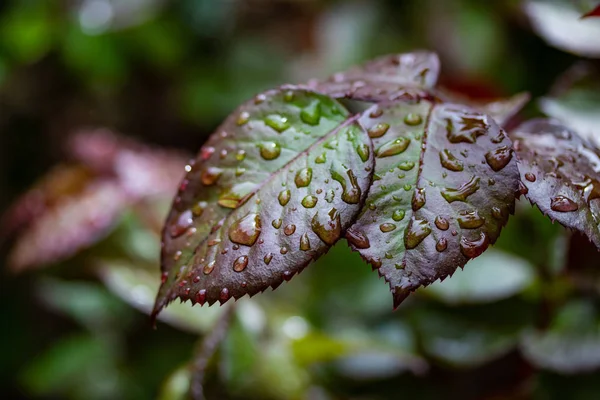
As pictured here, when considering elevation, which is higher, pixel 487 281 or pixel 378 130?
pixel 378 130

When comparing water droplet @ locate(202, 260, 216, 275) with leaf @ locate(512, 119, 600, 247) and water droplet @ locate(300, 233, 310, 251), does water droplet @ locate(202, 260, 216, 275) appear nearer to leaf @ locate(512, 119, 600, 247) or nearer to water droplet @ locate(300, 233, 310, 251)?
water droplet @ locate(300, 233, 310, 251)

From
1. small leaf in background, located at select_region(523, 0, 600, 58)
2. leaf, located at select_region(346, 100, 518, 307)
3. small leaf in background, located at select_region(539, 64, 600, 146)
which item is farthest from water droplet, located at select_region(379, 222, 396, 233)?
small leaf in background, located at select_region(523, 0, 600, 58)

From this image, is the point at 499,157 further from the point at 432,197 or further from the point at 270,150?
the point at 270,150

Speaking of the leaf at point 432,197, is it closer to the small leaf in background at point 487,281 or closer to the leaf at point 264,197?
the leaf at point 264,197

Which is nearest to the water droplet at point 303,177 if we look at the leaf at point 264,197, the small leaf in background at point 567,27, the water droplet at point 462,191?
the leaf at point 264,197

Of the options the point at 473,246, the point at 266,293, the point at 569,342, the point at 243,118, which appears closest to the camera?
the point at 473,246

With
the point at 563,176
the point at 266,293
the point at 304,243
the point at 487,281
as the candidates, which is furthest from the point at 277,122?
the point at 266,293
